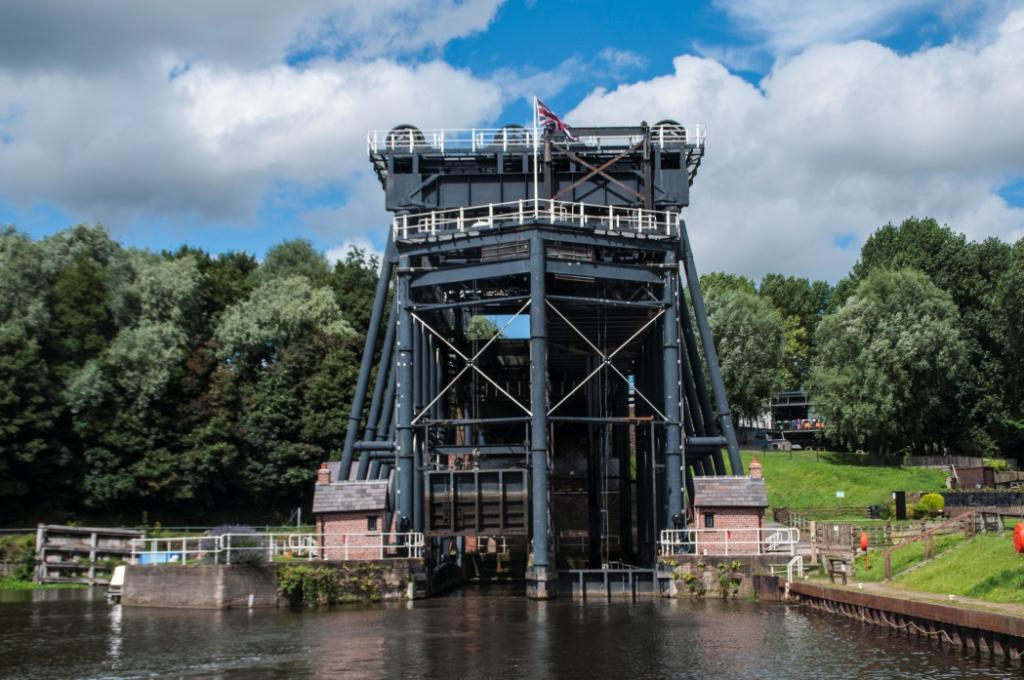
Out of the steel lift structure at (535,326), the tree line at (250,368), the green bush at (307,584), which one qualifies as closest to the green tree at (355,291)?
the tree line at (250,368)

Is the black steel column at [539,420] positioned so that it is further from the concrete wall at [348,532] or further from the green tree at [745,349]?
the green tree at [745,349]

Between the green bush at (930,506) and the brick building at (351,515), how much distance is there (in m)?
30.7

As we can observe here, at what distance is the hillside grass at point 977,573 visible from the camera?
24.4m

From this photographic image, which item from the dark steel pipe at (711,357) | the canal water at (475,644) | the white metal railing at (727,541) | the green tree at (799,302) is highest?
the green tree at (799,302)

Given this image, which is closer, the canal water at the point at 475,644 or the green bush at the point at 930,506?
the canal water at the point at 475,644

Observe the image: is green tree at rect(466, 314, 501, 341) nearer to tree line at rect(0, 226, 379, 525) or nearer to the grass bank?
tree line at rect(0, 226, 379, 525)

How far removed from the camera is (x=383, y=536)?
1483 inches

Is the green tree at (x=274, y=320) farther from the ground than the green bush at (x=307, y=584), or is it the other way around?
the green tree at (x=274, y=320)

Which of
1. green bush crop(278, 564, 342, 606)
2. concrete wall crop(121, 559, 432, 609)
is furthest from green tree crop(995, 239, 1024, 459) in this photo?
green bush crop(278, 564, 342, 606)

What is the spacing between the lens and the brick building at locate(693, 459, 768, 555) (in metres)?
37.5

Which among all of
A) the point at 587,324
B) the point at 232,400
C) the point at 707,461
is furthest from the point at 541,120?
the point at 232,400

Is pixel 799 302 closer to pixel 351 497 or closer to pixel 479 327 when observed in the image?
pixel 479 327

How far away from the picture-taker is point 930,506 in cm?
5481

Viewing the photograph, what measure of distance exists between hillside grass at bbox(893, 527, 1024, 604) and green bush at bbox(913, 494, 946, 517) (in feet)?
78.3
